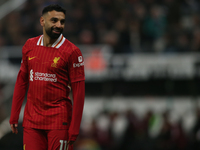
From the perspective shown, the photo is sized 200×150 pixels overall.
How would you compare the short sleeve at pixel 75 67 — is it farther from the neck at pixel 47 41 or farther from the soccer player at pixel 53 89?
the neck at pixel 47 41

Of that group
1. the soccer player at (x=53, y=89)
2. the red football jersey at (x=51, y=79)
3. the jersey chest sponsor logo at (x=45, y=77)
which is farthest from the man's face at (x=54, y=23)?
the jersey chest sponsor logo at (x=45, y=77)

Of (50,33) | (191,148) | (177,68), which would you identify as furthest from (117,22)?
(50,33)

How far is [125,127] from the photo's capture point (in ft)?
34.7

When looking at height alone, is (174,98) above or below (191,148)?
above

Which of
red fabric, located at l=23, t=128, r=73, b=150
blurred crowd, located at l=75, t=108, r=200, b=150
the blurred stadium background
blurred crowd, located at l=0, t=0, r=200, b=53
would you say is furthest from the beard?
blurred crowd, located at l=0, t=0, r=200, b=53

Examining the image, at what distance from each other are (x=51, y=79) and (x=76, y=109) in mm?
408

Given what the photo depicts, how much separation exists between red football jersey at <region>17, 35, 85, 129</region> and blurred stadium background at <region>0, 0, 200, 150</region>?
5501 millimetres

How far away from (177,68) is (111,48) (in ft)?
6.48

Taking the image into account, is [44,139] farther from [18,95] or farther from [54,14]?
[54,14]

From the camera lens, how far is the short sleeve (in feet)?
13.6

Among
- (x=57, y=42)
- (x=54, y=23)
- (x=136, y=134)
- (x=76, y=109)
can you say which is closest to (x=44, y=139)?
(x=76, y=109)

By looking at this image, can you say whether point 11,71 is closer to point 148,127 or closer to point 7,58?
point 7,58

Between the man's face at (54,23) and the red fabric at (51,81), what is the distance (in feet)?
0.49

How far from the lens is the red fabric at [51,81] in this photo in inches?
163
